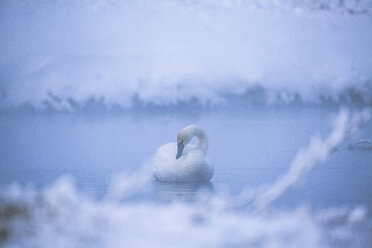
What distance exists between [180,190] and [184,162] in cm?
20

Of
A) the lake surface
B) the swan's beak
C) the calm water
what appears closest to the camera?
the lake surface

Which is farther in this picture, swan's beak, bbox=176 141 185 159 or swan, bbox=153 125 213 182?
swan's beak, bbox=176 141 185 159

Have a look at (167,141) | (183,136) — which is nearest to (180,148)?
(183,136)

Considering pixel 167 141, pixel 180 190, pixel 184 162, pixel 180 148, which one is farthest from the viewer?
pixel 167 141

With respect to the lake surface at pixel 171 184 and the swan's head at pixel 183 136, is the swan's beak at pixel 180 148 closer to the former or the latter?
the swan's head at pixel 183 136

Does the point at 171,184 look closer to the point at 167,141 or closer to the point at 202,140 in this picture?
the point at 202,140

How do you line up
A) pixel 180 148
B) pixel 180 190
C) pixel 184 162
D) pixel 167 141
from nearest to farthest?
pixel 180 190, pixel 184 162, pixel 180 148, pixel 167 141

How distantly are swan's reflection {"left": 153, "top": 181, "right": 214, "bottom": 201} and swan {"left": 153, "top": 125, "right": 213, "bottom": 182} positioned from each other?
40mm

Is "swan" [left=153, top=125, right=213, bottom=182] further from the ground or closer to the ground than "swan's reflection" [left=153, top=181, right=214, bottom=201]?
further from the ground

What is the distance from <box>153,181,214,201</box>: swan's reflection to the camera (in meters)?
3.01

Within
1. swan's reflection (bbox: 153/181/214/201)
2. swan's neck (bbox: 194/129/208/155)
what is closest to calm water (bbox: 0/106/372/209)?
swan's reflection (bbox: 153/181/214/201)

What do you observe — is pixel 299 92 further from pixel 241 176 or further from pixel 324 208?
pixel 324 208

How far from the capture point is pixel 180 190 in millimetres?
3164

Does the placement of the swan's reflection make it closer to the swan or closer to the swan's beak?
the swan
